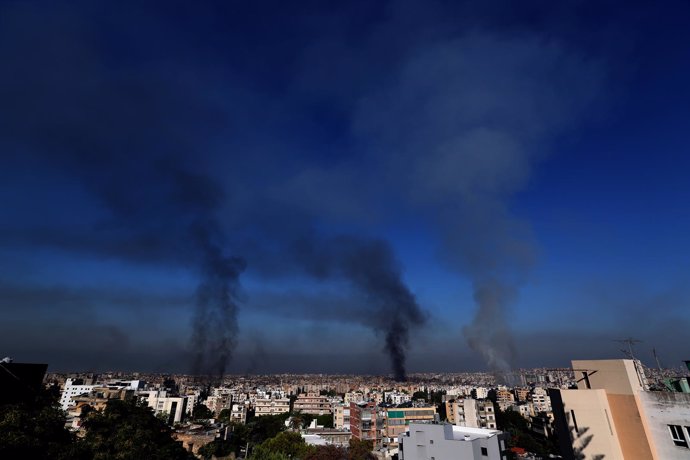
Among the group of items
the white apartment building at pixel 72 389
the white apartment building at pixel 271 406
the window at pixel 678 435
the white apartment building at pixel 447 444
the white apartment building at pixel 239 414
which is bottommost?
the white apartment building at pixel 447 444

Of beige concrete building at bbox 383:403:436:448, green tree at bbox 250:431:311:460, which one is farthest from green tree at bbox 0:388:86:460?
beige concrete building at bbox 383:403:436:448

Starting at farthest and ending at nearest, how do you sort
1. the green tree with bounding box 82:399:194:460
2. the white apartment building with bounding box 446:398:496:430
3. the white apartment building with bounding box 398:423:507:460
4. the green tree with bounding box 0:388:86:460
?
the white apartment building with bounding box 446:398:496:430
the white apartment building with bounding box 398:423:507:460
the green tree with bounding box 82:399:194:460
the green tree with bounding box 0:388:86:460

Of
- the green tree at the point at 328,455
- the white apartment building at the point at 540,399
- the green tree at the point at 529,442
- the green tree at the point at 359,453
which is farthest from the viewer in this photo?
the white apartment building at the point at 540,399

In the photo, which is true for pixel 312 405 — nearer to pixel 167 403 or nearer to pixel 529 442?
pixel 167 403

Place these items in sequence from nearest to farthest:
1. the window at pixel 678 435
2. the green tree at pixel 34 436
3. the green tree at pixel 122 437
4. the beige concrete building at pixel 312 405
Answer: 1. the window at pixel 678 435
2. the green tree at pixel 34 436
3. the green tree at pixel 122 437
4. the beige concrete building at pixel 312 405

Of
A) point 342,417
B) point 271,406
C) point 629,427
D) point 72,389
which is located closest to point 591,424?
point 629,427

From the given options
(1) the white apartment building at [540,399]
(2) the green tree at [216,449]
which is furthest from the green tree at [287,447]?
(1) the white apartment building at [540,399]

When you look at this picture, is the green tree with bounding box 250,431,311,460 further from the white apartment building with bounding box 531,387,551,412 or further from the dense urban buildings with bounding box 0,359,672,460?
the white apartment building with bounding box 531,387,551,412

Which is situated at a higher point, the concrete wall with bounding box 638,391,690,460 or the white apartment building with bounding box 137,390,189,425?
the white apartment building with bounding box 137,390,189,425

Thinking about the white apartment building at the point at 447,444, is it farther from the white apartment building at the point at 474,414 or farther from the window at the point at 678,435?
the white apartment building at the point at 474,414
